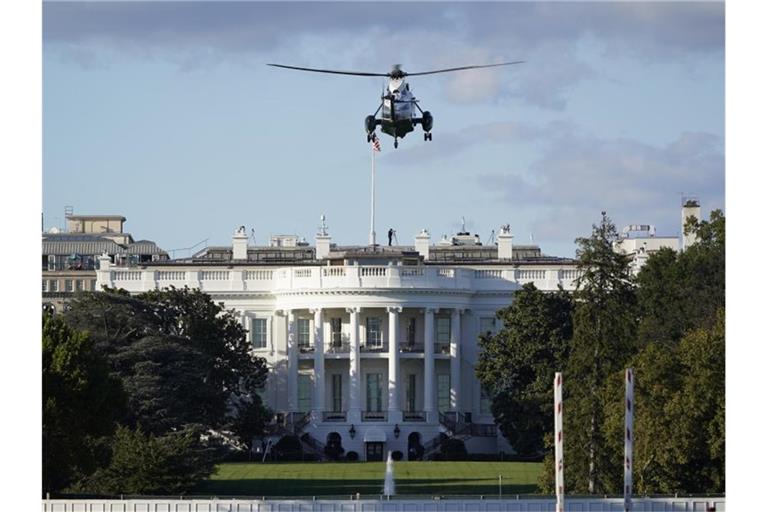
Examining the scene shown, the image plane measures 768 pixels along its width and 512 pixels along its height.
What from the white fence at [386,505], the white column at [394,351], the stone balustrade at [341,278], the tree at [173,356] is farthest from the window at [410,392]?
the white fence at [386,505]

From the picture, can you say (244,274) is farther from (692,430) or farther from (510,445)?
(692,430)

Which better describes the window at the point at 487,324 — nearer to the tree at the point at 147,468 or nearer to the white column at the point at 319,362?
the white column at the point at 319,362

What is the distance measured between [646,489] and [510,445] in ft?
136

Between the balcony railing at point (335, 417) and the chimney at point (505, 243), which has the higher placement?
the chimney at point (505, 243)

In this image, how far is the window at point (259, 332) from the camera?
12744 centimetres

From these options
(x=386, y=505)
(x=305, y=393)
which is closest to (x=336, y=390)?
(x=305, y=393)

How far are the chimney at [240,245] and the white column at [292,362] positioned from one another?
982 cm

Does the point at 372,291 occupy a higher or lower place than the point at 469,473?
higher

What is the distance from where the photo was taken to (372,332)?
125m

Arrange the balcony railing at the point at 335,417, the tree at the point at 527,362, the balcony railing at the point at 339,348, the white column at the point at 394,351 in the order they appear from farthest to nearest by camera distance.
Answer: the balcony railing at the point at 339,348
the white column at the point at 394,351
the balcony railing at the point at 335,417
the tree at the point at 527,362

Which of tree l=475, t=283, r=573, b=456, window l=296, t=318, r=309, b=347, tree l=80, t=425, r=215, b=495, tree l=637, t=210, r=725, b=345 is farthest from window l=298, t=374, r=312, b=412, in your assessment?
tree l=80, t=425, r=215, b=495

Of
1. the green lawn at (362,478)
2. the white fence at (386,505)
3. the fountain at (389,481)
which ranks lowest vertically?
the green lawn at (362,478)
